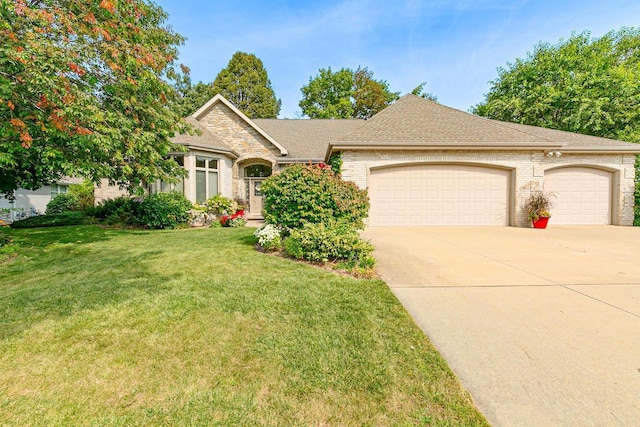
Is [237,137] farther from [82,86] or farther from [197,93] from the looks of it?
[197,93]

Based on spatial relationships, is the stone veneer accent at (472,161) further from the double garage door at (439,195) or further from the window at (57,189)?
the window at (57,189)

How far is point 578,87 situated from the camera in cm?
1731

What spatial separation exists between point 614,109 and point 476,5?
15.1 m

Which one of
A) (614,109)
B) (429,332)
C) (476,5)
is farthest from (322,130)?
(614,109)

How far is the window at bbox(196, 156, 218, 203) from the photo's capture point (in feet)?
38.3

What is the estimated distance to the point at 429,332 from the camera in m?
2.62

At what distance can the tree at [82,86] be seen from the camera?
14.7 ft

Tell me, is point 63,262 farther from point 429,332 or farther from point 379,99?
point 379,99

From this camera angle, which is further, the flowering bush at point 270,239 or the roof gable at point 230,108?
the roof gable at point 230,108

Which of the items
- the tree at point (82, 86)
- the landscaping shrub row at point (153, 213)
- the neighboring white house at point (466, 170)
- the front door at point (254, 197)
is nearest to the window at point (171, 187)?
the neighboring white house at point (466, 170)

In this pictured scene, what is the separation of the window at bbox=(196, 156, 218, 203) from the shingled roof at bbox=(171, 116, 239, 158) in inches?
23.0

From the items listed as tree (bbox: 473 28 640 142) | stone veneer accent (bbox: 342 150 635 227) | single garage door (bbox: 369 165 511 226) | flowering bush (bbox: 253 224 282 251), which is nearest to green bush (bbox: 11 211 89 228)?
flowering bush (bbox: 253 224 282 251)

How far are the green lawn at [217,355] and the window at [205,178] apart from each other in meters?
7.72

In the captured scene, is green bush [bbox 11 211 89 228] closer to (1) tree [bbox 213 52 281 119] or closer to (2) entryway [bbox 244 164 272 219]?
(2) entryway [bbox 244 164 272 219]
